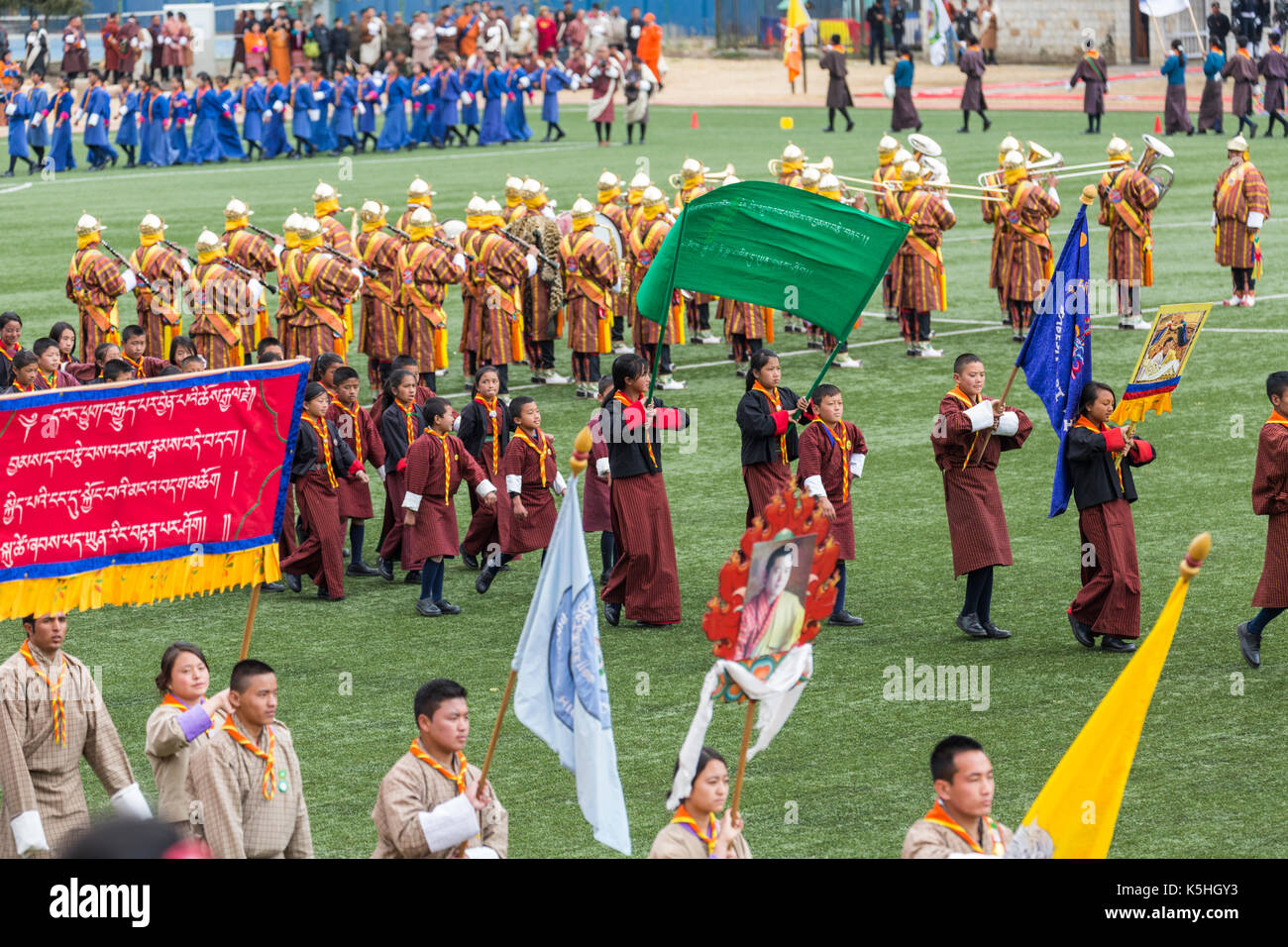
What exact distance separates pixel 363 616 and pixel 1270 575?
219 inches

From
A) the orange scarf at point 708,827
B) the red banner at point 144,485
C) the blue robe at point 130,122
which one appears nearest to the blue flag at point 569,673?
the orange scarf at point 708,827

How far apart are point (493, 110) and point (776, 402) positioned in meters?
31.9

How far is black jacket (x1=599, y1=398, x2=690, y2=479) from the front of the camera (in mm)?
12078

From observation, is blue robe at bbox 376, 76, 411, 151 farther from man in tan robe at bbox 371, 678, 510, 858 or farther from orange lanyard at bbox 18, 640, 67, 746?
man in tan robe at bbox 371, 678, 510, 858

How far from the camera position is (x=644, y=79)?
4125 centimetres

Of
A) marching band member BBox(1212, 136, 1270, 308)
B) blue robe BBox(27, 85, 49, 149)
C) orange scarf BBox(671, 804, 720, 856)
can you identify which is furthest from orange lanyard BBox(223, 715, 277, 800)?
blue robe BBox(27, 85, 49, 149)

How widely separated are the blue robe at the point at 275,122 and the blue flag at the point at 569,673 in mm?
36769

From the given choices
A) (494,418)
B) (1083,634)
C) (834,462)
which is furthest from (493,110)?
(1083,634)

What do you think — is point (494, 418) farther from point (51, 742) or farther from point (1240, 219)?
point (1240, 219)

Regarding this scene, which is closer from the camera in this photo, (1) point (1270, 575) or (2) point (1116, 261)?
(1) point (1270, 575)

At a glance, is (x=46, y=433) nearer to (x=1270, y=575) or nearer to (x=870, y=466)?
(x=1270, y=575)
